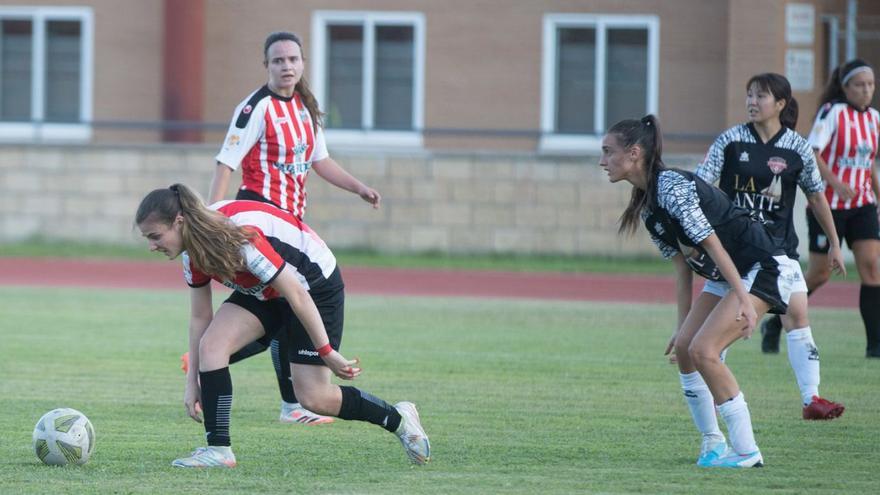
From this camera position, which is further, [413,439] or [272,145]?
[272,145]

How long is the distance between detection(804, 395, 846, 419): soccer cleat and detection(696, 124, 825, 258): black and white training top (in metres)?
0.90

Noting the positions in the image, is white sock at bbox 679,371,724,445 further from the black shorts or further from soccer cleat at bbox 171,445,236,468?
the black shorts

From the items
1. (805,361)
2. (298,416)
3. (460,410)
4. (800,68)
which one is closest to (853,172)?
(805,361)

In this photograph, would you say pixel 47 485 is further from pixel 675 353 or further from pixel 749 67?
pixel 749 67

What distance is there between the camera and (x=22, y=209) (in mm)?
20688

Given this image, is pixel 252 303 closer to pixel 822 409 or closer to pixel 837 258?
pixel 822 409

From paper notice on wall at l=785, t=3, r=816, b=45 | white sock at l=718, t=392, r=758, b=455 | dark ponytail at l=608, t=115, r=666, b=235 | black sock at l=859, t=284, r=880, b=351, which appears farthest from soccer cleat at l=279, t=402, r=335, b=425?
paper notice on wall at l=785, t=3, r=816, b=45

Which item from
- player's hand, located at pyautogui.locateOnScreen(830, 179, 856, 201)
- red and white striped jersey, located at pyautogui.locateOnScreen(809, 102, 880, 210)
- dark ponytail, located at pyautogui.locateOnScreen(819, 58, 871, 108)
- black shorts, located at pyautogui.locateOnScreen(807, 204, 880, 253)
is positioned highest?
dark ponytail, located at pyautogui.locateOnScreen(819, 58, 871, 108)

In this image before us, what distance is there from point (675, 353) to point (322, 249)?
1744 mm

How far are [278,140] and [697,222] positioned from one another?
9.64 ft

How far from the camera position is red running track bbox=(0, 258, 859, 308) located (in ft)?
51.5

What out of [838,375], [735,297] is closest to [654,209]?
[735,297]

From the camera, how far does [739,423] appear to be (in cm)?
602

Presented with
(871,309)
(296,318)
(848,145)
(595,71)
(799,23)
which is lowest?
(871,309)
